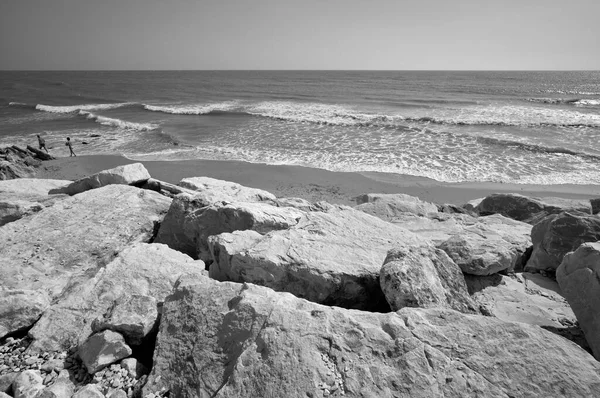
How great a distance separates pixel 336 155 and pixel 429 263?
458 inches

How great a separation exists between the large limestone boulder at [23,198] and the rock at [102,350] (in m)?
4.05

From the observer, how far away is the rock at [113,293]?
10.00 feet

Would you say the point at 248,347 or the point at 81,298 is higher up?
the point at 248,347

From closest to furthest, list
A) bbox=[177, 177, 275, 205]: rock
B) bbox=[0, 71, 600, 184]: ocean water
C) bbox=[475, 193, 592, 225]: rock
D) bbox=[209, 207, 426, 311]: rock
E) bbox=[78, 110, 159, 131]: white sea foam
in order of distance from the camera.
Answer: bbox=[209, 207, 426, 311]: rock
bbox=[177, 177, 275, 205]: rock
bbox=[475, 193, 592, 225]: rock
bbox=[0, 71, 600, 184]: ocean water
bbox=[78, 110, 159, 131]: white sea foam

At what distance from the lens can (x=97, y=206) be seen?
5.51 metres

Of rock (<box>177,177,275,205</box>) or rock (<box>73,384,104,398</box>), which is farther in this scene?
rock (<box>177,177,275,205</box>)

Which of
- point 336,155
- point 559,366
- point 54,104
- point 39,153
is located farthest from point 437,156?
point 54,104

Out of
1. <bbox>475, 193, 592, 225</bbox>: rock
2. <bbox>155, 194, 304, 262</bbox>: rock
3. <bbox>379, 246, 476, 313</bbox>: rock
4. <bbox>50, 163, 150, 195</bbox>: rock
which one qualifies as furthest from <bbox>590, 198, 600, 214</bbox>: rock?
<bbox>50, 163, 150, 195</bbox>: rock

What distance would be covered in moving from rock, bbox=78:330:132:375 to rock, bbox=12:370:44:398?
0.31 metres

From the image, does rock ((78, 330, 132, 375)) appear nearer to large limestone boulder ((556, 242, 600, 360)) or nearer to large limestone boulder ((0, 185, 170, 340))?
large limestone boulder ((0, 185, 170, 340))

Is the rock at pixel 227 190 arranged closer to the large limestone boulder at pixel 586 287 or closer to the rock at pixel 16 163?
the large limestone boulder at pixel 586 287

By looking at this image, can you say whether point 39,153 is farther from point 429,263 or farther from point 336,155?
point 429,263

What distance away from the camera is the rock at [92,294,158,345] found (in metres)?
2.88

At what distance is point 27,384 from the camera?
256cm
